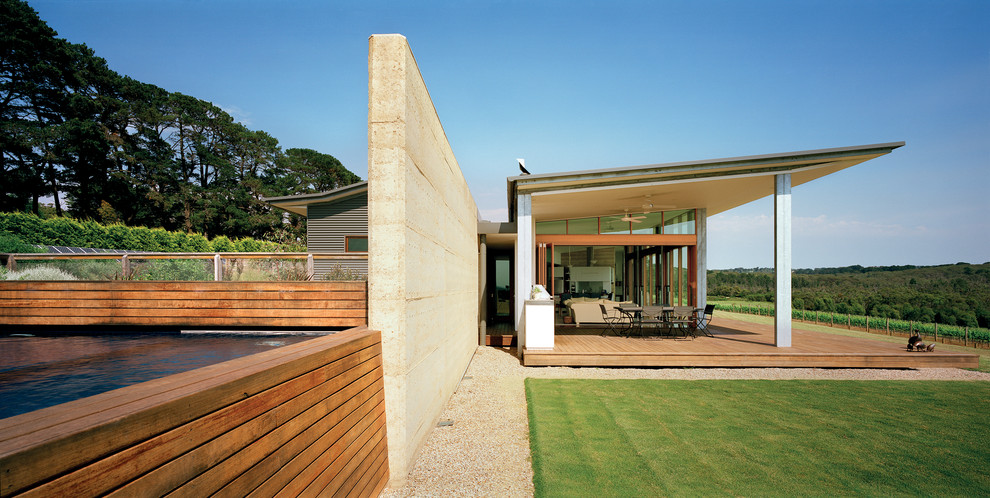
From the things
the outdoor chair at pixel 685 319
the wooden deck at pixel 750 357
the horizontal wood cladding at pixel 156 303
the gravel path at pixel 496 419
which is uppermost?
the horizontal wood cladding at pixel 156 303

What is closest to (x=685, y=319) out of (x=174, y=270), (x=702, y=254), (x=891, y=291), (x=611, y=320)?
(x=611, y=320)

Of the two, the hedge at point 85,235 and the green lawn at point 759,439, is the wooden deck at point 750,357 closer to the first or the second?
the green lawn at point 759,439

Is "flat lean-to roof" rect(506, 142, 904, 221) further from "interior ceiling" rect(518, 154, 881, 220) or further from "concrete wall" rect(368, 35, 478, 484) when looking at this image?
"concrete wall" rect(368, 35, 478, 484)

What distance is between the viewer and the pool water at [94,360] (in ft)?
8.83

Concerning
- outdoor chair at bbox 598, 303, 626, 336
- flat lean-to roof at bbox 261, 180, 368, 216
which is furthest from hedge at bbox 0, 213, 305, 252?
outdoor chair at bbox 598, 303, 626, 336

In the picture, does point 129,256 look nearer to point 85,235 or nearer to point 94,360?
point 94,360

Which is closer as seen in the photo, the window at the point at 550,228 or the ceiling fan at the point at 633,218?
the ceiling fan at the point at 633,218

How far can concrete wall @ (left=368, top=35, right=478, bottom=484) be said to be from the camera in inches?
135

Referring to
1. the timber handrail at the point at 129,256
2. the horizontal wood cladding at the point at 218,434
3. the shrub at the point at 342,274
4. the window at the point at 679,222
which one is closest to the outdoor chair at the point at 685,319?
the window at the point at 679,222

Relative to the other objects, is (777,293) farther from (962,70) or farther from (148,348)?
(962,70)

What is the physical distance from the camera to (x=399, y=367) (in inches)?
138

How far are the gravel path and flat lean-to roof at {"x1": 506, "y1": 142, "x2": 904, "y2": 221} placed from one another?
3794 mm

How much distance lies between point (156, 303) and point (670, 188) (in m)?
9.30

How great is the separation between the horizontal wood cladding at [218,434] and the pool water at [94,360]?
4.54 feet
